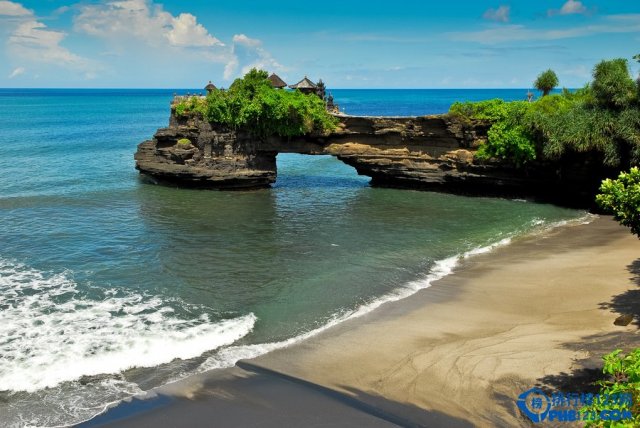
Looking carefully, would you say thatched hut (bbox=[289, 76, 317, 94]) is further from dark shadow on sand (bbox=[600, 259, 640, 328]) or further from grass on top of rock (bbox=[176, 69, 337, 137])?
dark shadow on sand (bbox=[600, 259, 640, 328])

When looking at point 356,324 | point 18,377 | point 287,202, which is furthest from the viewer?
point 287,202

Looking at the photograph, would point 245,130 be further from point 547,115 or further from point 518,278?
point 518,278

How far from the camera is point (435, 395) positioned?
40.2 feet

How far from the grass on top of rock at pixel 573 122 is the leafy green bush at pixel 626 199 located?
584 inches

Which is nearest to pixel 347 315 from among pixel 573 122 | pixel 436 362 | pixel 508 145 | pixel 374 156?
pixel 436 362

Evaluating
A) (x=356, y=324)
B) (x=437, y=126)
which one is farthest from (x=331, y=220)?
(x=356, y=324)

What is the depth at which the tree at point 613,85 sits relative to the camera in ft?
96.6

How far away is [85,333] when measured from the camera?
16.0m

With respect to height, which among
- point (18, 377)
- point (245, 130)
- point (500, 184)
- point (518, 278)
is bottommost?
point (18, 377)

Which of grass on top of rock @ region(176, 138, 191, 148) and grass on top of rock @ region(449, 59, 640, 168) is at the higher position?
grass on top of rock @ region(449, 59, 640, 168)

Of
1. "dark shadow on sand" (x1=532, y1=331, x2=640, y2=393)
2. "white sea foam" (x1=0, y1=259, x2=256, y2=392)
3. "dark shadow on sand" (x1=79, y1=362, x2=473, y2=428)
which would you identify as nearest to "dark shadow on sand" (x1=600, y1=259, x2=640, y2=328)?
"dark shadow on sand" (x1=532, y1=331, x2=640, y2=393)

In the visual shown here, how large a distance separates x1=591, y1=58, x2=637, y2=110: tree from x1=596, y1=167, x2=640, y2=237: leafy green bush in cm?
1627

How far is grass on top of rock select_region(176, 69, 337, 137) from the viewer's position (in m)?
38.1

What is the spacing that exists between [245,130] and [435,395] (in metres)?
30.4
